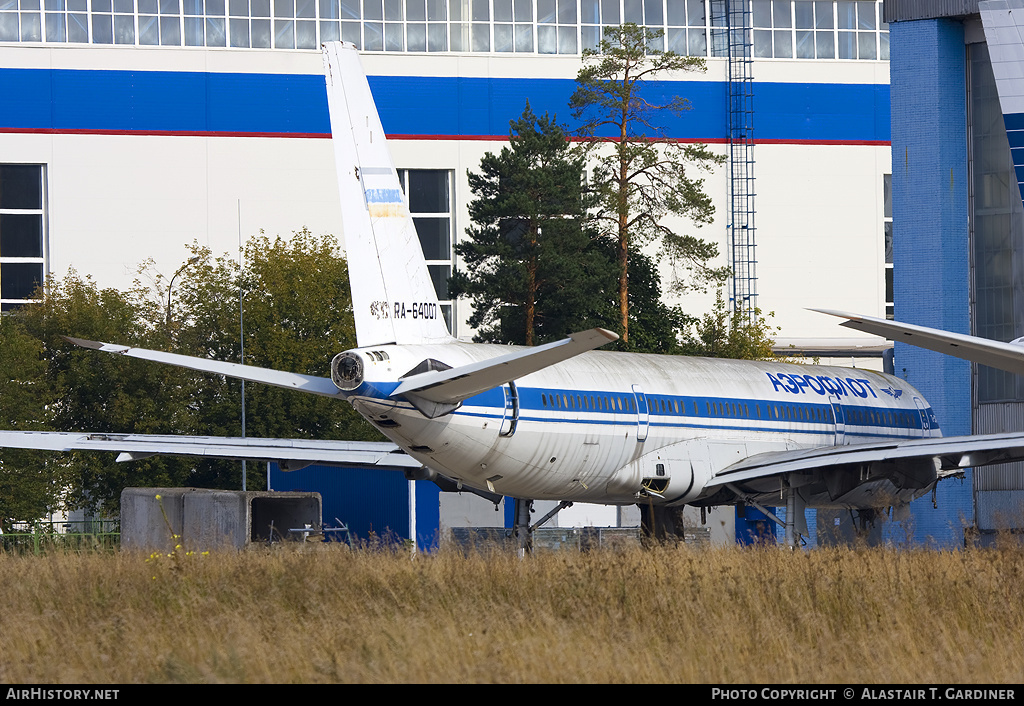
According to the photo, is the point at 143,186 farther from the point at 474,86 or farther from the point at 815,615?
the point at 815,615

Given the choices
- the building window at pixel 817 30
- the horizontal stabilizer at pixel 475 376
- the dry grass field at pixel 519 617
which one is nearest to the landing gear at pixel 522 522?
the horizontal stabilizer at pixel 475 376

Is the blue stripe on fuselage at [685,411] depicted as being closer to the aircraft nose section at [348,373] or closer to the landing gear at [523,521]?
the aircraft nose section at [348,373]

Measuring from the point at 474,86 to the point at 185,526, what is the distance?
44.3m

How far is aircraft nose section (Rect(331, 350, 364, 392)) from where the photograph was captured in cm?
2111

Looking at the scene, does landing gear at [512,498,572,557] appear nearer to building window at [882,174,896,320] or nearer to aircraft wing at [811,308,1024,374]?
aircraft wing at [811,308,1024,374]

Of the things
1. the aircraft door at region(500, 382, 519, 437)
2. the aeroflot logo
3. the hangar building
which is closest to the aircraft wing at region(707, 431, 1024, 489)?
the aeroflot logo

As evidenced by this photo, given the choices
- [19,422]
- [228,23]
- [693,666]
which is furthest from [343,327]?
[693,666]

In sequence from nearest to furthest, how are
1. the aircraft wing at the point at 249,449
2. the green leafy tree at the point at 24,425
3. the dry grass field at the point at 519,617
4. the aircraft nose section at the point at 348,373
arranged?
the dry grass field at the point at 519,617 → the aircraft nose section at the point at 348,373 → the aircraft wing at the point at 249,449 → the green leafy tree at the point at 24,425

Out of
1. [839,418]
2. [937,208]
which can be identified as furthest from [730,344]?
[839,418]

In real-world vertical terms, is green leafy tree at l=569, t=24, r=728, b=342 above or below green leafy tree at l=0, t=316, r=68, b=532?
above

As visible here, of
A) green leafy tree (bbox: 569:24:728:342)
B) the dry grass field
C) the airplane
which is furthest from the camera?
green leafy tree (bbox: 569:24:728:342)

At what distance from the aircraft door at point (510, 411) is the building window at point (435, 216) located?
164ft

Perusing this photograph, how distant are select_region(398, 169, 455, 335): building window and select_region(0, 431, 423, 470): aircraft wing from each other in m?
46.8

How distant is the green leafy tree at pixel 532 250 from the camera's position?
6094 cm
